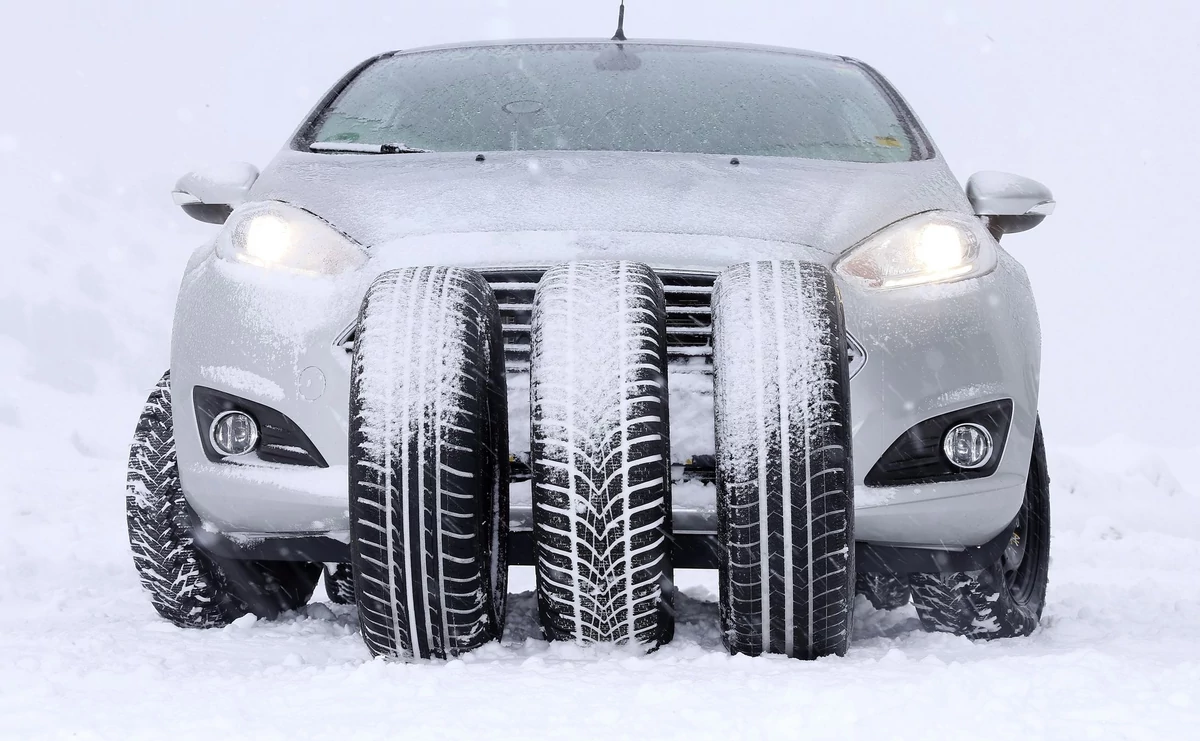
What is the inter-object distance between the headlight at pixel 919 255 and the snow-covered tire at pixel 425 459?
80cm

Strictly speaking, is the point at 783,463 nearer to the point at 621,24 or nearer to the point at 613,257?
the point at 613,257

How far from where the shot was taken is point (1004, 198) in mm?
3129

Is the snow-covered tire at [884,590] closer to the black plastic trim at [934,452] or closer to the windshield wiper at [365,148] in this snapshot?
the black plastic trim at [934,452]

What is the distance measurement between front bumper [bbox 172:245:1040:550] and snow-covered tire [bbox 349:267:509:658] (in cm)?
18

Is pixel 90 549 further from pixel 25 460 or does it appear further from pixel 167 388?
pixel 25 460

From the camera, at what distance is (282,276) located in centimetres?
259

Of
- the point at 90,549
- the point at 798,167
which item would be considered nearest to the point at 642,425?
the point at 798,167

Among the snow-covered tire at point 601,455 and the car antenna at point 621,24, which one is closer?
the snow-covered tire at point 601,455

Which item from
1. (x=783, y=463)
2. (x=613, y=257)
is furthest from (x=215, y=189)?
(x=783, y=463)

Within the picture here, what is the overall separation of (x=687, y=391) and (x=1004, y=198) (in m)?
1.19

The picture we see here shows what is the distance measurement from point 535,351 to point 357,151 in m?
1.23

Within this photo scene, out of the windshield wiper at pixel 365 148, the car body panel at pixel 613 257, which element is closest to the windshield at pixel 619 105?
the windshield wiper at pixel 365 148

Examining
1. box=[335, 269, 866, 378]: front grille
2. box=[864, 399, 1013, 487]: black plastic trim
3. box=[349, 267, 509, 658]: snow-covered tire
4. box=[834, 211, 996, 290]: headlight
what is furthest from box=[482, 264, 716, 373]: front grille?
box=[864, 399, 1013, 487]: black plastic trim

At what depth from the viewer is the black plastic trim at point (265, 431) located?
8.26 feet
